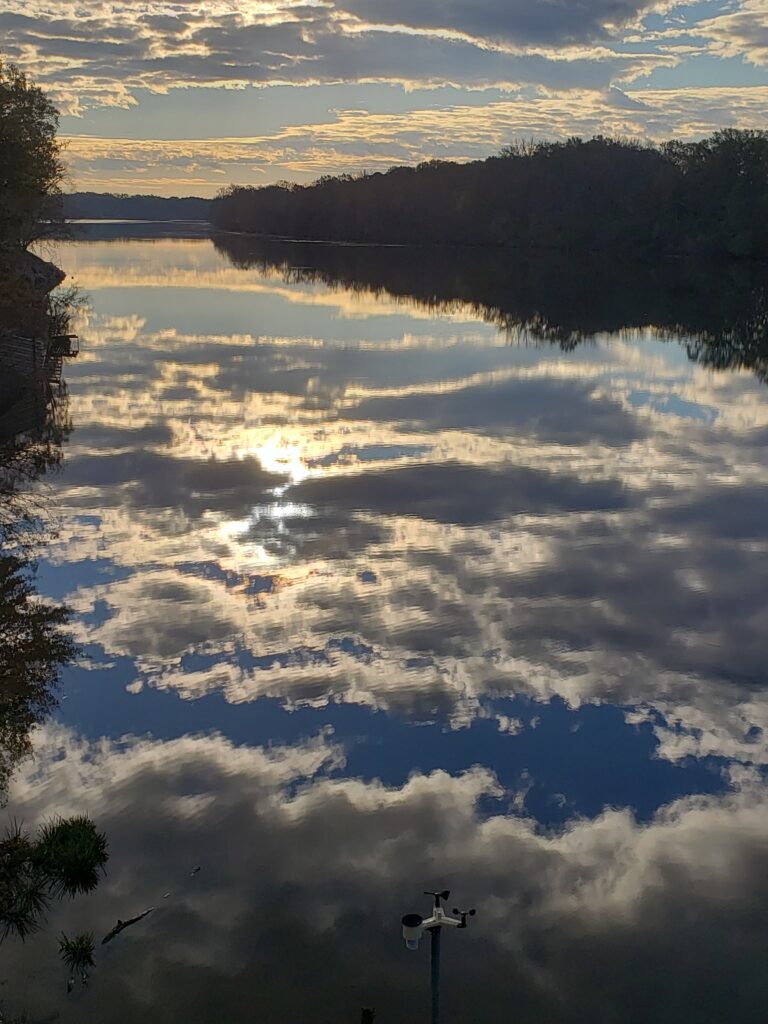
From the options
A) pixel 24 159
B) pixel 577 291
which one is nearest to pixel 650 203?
pixel 577 291

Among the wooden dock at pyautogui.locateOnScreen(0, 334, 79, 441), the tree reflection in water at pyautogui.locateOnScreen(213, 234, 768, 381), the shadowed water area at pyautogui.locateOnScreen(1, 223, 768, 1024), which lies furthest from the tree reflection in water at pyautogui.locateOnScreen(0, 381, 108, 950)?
the tree reflection in water at pyautogui.locateOnScreen(213, 234, 768, 381)

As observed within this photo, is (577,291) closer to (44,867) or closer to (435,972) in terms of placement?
(44,867)

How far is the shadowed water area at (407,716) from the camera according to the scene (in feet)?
31.9

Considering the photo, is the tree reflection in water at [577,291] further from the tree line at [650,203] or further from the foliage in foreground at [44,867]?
the foliage in foreground at [44,867]

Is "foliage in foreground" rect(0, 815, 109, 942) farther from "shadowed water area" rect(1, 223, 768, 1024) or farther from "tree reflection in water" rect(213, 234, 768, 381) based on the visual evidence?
"tree reflection in water" rect(213, 234, 768, 381)

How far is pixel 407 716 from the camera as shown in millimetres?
14789

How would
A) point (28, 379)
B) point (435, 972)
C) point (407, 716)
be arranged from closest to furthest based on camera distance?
point (435, 972), point (407, 716), point (28, 379)

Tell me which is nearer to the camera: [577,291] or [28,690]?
[28,690]

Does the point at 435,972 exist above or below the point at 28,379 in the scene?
below

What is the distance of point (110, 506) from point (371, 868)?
16531mm

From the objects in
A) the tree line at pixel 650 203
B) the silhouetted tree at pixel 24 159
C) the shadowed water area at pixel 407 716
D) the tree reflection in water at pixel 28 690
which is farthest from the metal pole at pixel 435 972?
the tree line at pixel 650 203

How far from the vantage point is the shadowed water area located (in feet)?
31.9

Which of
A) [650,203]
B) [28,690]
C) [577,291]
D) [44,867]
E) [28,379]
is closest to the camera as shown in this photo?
[44,867]

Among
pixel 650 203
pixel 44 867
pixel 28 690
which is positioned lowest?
pixel 44 867
